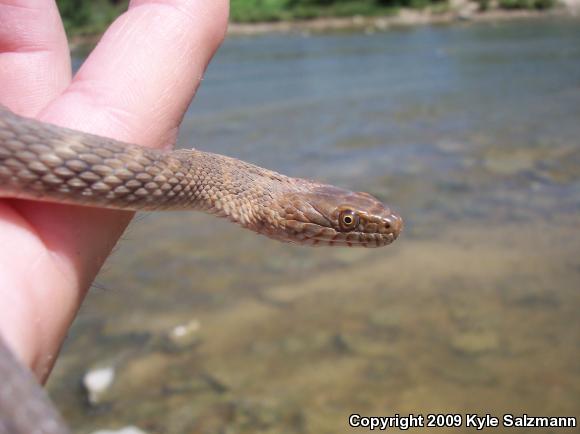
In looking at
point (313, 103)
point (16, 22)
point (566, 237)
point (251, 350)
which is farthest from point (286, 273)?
point (313, 103)

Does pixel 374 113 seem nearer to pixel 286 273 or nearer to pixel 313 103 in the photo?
pixel 313 103

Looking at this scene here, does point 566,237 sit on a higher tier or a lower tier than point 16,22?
lower

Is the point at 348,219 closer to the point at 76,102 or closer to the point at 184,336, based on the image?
the point at 76,102

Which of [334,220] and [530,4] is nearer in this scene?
[334,220]

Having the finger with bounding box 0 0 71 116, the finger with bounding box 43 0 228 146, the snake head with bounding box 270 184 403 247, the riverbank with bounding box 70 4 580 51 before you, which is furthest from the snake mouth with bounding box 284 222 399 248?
the riverbank with bounding box 70 4 580 51

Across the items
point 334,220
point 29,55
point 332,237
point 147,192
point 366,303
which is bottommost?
point 366,303

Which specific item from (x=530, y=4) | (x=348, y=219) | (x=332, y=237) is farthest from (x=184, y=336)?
(x=530, y=4)
